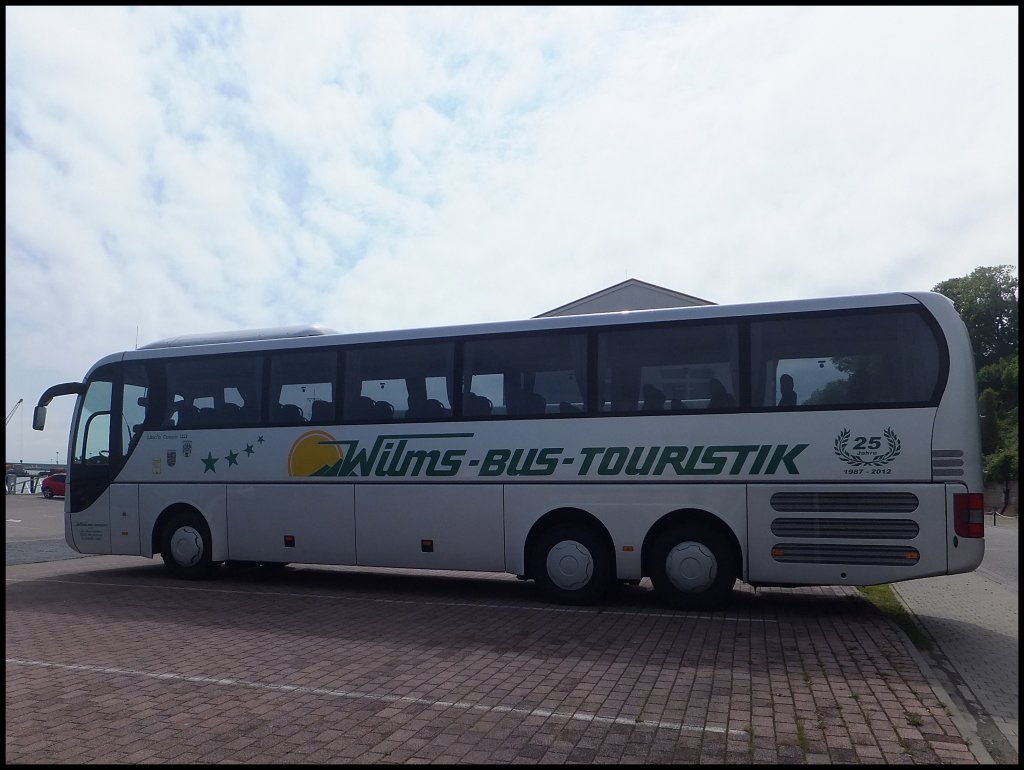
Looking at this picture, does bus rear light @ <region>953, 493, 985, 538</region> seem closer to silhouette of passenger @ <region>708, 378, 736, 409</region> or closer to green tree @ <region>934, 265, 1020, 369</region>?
silhouette of passenger @ <region>708, 378, 736, 409</region>

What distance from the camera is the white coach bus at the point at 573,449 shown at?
9094 millimetres

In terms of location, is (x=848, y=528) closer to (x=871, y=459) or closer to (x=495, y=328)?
(x=871, y=459)

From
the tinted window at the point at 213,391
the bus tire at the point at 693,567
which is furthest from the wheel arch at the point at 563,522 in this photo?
the tinted window at the point at 213,391

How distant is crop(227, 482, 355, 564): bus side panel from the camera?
11852mm

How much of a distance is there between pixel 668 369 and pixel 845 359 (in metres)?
1.92

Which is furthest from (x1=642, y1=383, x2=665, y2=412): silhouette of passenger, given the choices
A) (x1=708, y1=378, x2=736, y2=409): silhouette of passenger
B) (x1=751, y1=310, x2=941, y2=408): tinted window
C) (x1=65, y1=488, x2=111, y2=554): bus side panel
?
(x1=65, y1=488, x2=111, y2=554): bus side panel

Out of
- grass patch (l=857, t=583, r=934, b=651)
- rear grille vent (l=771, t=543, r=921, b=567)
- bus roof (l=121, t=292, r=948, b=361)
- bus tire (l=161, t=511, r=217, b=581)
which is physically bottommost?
grass patch (l=857, t=583, r=934, b=651)

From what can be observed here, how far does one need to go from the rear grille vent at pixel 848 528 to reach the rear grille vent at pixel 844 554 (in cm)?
11

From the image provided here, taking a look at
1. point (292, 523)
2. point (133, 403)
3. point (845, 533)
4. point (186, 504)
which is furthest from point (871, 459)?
point (133, 403)

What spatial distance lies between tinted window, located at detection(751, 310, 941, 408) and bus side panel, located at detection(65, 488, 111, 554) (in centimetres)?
992

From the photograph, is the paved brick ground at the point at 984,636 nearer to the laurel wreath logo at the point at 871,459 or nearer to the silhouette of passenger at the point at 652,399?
the laurel wreath logo at the point at 871,459

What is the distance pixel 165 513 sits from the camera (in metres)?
13.2

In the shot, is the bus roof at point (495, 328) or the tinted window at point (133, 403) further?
the tinted window at point (133, 403)

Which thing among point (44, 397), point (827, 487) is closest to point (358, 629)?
point (827, 487)
